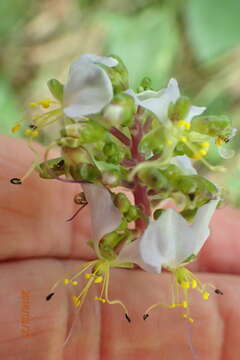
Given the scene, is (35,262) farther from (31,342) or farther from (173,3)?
(173,3)

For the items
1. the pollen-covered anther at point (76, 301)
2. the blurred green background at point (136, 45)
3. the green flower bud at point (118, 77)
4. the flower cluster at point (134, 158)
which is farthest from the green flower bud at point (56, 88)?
the blurred green background at point (136, 45)

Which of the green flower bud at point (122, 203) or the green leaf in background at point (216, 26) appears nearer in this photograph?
the green flower bud at point (122, 203)

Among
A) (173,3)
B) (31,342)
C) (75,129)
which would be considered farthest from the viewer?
(173,3)

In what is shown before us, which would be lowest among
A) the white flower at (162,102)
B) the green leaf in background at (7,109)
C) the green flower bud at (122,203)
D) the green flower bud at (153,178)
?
the green flower bud at (122,203)

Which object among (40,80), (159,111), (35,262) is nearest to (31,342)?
(35,262)

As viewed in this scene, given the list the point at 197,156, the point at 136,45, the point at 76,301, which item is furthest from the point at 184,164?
the point at 136,45

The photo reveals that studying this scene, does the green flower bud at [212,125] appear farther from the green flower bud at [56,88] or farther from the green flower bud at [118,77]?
the green flower bud at [56,88]
